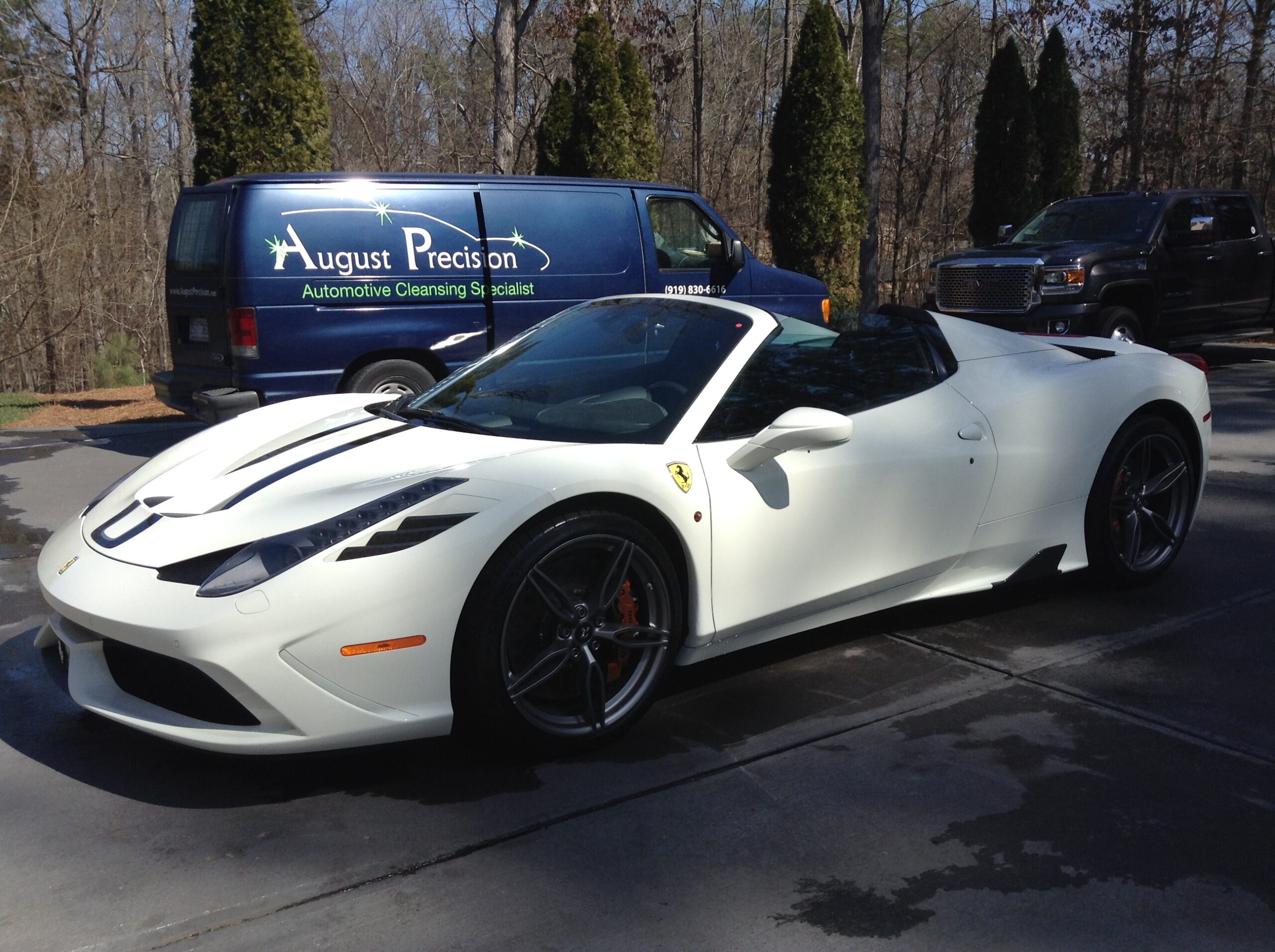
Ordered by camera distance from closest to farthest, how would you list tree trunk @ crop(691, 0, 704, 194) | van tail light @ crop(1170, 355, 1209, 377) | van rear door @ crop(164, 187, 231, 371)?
van tail light @ crop(1170, 355, 1209, 377) < van rear door @ crop(164, 187, 231, 371) < tree trunk @ crop(691, 0, 704, 194)

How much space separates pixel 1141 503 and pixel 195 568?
152 inches

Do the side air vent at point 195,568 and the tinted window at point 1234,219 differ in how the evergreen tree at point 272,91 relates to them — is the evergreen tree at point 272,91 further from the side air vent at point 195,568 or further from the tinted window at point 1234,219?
the side air vent at point 195,568

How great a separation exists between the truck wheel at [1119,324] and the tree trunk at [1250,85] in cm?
984

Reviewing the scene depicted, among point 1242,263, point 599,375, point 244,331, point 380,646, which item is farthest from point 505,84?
point 380,646

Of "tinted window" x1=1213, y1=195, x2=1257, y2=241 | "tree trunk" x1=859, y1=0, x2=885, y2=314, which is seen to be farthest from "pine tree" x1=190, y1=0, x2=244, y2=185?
"tinted window" x1=1213, y1=195, x2=1257, y2=241

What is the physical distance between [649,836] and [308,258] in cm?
605

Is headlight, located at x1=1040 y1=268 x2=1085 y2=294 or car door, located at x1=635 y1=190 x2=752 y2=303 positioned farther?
headlight, located at x1=1040 y1=268 x2=1085 y2=294

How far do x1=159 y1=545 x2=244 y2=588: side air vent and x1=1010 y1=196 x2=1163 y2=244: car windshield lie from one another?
11255 mm

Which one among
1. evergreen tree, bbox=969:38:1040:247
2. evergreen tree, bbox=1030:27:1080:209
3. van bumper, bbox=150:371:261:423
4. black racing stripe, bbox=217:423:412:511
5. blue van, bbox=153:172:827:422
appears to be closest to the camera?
black racing stripe, bbox=217:423:412:511

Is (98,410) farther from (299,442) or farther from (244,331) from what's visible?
(299,442)

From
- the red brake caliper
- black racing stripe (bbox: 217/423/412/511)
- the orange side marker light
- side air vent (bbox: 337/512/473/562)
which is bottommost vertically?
the red brake caliper

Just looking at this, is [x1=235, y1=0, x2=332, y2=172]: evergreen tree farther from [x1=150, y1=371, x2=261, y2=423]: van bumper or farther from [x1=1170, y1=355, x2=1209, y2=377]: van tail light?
[x1=1170, y1=355, x2=1209, y2=377]: van tail light

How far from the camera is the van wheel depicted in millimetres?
8367

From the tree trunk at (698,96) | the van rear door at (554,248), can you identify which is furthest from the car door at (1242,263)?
the tree trunk at (698,96)
